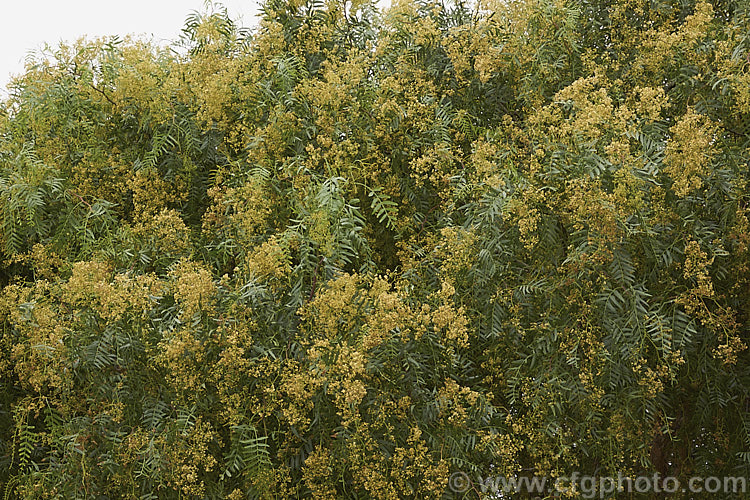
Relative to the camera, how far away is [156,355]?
12.4 ft

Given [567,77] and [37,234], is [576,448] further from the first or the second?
[37,234]

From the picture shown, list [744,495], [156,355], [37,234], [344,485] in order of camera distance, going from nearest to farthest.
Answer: [344,485], [156,355], [744,495], [37,234]

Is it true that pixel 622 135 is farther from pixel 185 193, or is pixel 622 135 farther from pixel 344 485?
pixel 185 193

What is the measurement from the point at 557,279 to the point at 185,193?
2273 millimetres

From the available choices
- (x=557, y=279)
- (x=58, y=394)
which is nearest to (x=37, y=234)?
(x=58, y=394)

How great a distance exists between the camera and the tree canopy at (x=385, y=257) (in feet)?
12.0

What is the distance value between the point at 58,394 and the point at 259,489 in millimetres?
1416

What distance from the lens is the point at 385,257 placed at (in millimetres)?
4895

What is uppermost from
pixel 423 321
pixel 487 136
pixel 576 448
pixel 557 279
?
pixel 487 136

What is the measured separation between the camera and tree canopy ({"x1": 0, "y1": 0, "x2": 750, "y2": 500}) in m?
3.65

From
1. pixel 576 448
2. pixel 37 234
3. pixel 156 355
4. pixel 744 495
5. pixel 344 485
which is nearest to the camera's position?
pixel 344 485

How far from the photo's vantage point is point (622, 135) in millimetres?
3795

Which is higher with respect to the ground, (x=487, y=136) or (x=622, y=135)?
(x=487, y=136)

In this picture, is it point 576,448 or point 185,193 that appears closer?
point 576,448
